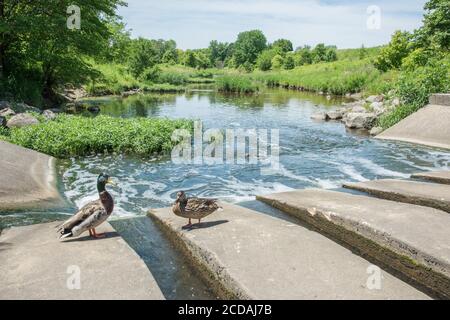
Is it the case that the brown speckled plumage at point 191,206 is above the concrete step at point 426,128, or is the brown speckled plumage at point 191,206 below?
below

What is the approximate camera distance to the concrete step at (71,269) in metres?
4.97

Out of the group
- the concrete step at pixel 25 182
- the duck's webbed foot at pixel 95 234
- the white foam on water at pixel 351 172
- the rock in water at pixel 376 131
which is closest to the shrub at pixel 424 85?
the rock in water at pixel 376 131

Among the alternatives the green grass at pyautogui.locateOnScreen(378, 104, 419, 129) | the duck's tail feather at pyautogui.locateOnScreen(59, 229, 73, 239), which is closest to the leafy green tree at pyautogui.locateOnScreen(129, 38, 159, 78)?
the green grass at pyautogui.locateOnScreen(378, 104, 419, 129)

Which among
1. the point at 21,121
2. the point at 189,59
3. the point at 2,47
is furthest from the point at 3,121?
Answer: the point at 189,59

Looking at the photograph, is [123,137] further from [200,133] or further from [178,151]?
[200,133]

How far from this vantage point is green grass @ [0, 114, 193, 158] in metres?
14.1

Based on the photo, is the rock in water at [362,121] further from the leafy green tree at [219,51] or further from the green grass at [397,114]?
the leafy green tree at [219,51]

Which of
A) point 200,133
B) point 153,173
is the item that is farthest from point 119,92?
point 153,173

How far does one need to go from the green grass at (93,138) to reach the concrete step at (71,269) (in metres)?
7.68

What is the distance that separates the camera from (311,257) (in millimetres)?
5961

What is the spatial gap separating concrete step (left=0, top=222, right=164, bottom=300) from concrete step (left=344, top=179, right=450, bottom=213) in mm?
6217

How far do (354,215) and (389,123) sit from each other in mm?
15412

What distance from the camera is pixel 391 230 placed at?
6.59 metres

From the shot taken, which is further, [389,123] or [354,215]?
[389,123]
